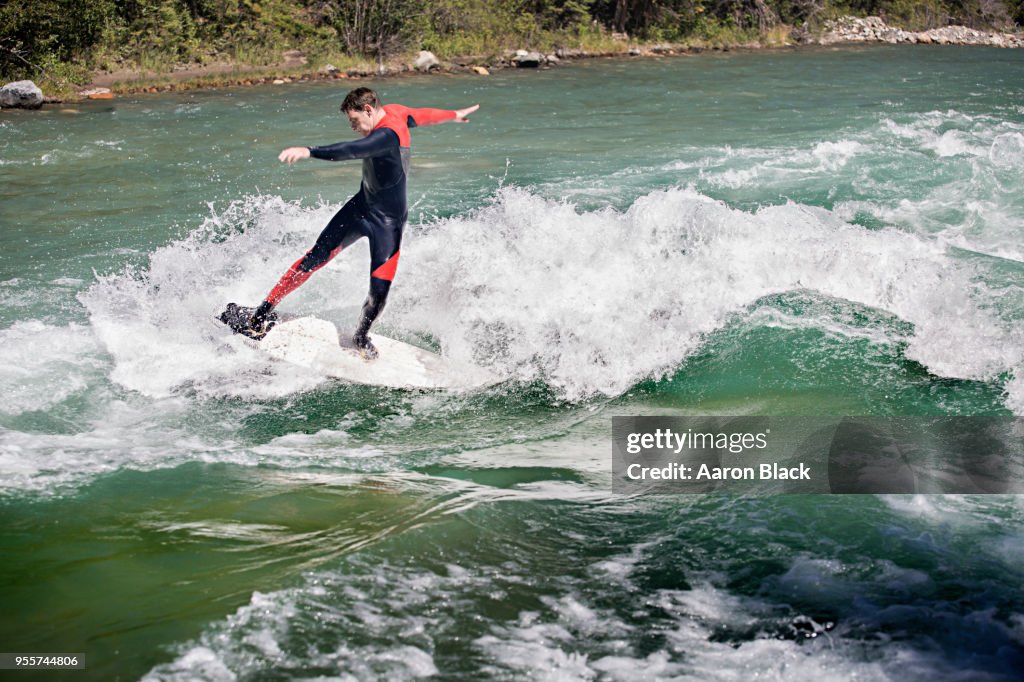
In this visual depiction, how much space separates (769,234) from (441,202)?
4.73 m

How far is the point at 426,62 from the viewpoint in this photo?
24344 millimetres

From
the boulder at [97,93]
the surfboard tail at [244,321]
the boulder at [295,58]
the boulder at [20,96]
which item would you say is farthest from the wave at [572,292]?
the boulder at [295,58]

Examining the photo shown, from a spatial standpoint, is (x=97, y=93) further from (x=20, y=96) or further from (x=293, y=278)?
(x=293, y=278)

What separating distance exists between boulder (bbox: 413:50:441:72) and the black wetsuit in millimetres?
18686

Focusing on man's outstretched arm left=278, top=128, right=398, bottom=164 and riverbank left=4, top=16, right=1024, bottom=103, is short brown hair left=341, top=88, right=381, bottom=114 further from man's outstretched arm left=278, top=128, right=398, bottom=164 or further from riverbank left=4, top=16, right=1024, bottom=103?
riverbank left=4, top=16, right=1024, bottom=103

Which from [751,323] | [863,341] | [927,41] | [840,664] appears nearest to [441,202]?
[751,323]

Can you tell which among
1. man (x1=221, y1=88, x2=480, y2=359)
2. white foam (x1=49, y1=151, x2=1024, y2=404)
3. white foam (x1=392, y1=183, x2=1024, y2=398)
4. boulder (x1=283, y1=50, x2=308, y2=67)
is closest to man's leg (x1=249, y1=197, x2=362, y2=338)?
man (x1=221, y1=88, x2=480, y2=359)

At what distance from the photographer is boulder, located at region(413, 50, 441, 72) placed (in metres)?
24.3

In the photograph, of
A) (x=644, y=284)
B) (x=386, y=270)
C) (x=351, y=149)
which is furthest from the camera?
(x=644, y=284)

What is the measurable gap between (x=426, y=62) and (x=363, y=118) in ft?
63.4

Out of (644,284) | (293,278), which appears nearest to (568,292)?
(644,284)

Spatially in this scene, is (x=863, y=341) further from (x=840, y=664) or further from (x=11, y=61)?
(x=11, y=61)

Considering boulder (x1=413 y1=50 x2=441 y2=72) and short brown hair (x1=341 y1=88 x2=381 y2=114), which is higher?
boulder (x1=413 y1=50 x2=441 y2=72)

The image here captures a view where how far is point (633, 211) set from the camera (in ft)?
28.9
